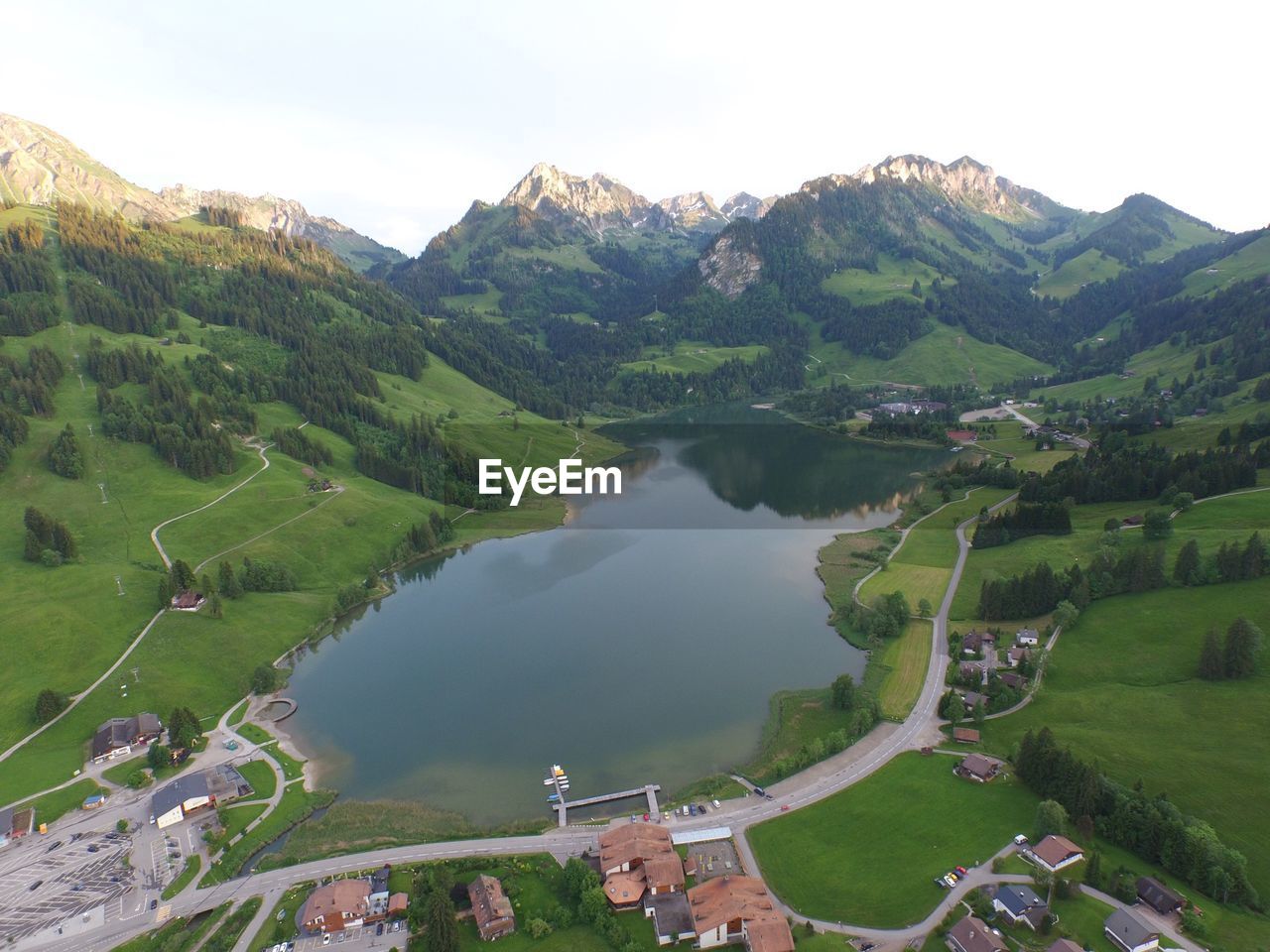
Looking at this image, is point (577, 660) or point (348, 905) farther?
point (577, 660)

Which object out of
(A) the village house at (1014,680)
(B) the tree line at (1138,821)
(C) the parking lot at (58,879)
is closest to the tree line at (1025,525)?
(A) the village house at (1014,680)

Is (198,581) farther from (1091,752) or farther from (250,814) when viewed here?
(1091,752)

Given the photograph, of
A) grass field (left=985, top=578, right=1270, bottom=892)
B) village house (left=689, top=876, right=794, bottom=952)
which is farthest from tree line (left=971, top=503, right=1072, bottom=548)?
village house (left=689, top=876, right=794, bottom=952)

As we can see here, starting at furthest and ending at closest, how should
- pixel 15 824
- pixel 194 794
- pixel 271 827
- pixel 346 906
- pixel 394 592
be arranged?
pixel 394 592 < pixel 194 794 < pixel 271 827 < pixel 15 824 < pixel 346 906

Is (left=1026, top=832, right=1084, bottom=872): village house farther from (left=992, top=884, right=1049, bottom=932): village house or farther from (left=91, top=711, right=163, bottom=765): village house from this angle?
(left=91, top=711, right=163, bottom=765): village house

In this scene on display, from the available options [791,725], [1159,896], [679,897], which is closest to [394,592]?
[791,725]

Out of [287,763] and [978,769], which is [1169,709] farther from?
[287,763]
